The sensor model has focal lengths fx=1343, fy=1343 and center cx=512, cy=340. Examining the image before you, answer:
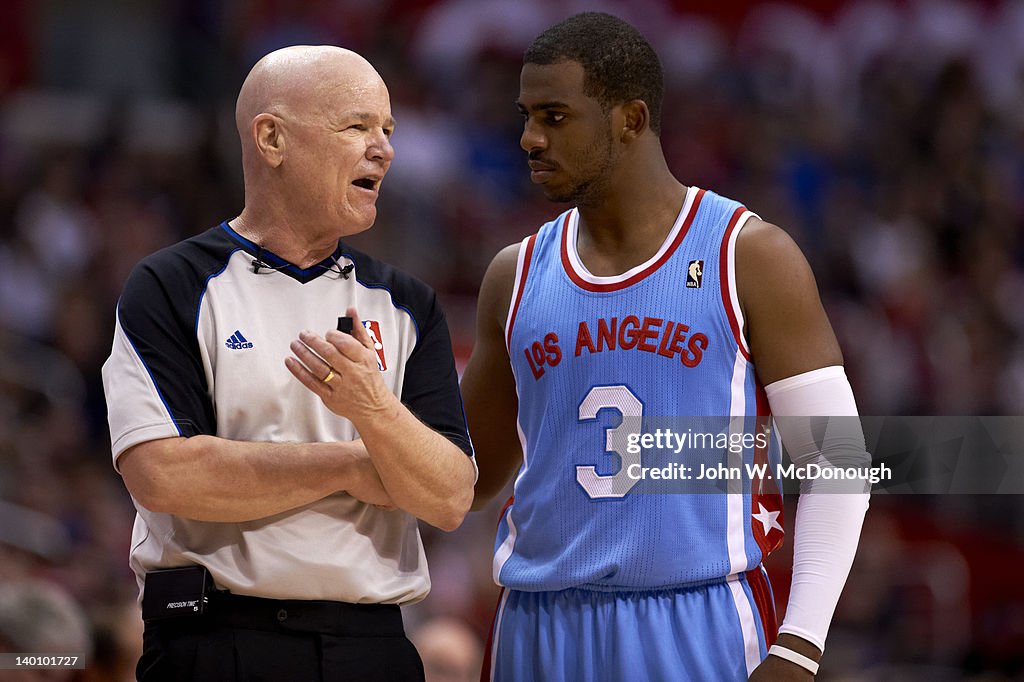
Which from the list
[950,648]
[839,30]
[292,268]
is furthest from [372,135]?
[839,30]

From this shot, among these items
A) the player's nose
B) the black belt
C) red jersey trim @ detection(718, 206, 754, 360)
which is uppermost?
the player's nose

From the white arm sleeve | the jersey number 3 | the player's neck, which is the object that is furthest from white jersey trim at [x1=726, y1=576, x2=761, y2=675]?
the player's neck

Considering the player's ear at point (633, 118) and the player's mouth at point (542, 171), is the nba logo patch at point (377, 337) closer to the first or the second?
the player's mouth at point (542, 171)

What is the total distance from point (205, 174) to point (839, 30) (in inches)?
239

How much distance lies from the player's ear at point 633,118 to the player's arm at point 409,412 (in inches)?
27.1

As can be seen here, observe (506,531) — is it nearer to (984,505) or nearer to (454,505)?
(454,505)

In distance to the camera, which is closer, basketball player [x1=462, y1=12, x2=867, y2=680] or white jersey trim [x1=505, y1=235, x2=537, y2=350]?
basketball player [x1=462, y1=12, x2=867, y2=680]

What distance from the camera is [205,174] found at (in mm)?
9055

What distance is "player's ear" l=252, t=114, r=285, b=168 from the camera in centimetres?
314

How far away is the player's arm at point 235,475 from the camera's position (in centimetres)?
285

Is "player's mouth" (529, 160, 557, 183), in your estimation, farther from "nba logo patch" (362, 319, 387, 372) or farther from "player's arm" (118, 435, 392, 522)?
"player's arm" (118, 435, 392, 522)

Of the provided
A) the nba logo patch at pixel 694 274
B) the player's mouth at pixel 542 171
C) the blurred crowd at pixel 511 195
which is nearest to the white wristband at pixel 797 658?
the nba logo patch at pixel 694 274

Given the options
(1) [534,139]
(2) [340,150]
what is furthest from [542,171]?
(2) [340,150]

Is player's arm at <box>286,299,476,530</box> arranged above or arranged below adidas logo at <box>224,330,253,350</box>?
below
